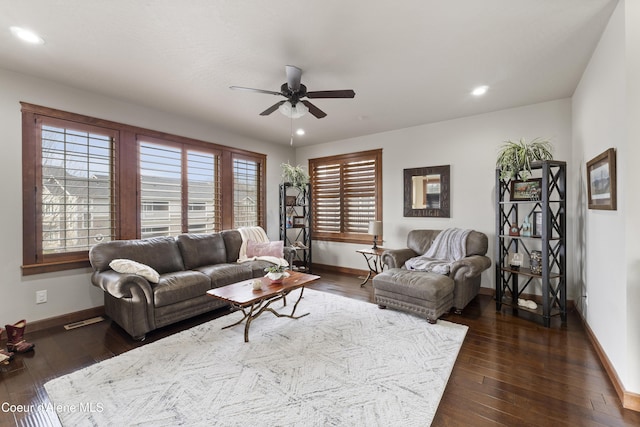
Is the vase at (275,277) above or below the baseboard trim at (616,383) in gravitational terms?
above

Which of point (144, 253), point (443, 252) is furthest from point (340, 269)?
point (144, 253)

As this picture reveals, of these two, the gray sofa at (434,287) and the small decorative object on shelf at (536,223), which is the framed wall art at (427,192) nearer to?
the gray sofa at (434,287)

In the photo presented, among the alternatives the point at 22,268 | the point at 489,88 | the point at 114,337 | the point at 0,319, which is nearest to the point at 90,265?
the point at 22,268

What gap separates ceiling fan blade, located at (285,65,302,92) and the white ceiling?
0.30ft

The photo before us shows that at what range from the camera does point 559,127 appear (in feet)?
12.1

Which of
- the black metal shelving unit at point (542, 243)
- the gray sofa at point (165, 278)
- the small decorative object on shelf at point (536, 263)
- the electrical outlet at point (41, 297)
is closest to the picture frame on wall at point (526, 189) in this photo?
the black metal shelving unit at point (542, 243)

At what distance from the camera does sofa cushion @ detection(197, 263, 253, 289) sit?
11.5 feet

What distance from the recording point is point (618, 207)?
2.01 m

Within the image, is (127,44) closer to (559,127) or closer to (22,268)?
(22,268)

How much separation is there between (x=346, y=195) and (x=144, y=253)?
12.0 ft

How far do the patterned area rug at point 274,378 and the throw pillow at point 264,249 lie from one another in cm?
152

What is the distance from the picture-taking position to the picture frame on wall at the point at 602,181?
6.82 ft

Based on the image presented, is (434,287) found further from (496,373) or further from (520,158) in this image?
(520,158)

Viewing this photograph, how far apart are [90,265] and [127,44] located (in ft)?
8.66
